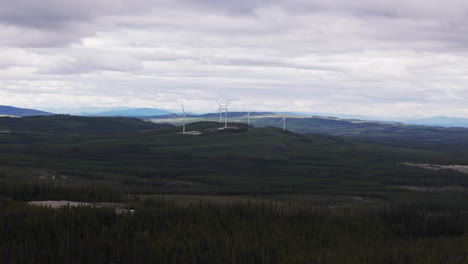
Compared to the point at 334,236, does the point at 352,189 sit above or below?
below

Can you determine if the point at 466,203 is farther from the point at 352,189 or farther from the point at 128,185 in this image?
the point at 128,185

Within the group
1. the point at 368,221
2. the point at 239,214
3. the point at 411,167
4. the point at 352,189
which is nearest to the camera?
the point at 239,214

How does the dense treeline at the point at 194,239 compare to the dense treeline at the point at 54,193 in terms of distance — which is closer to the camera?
the dense treeline at the point at 194,239

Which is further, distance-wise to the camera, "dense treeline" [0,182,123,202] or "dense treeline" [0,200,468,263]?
"dense treeline" [0,182,123,202]

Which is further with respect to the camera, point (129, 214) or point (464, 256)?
point (129, 214)

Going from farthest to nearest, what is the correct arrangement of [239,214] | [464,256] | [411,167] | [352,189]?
[411,167] < [352,189] < [239,214] < [464,256]

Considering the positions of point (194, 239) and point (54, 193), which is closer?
point (194, 239)

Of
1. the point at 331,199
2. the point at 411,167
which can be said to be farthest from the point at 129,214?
the point at 411,167
